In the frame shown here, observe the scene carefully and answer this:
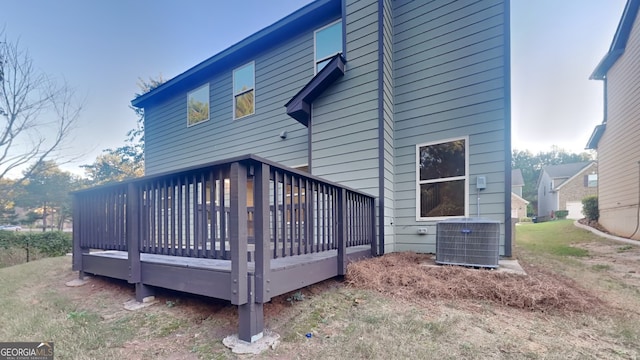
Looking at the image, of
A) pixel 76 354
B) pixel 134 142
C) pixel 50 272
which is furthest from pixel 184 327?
pixel 134 142

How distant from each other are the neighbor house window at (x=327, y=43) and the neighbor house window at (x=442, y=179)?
2.66m

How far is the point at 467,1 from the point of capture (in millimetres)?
4668

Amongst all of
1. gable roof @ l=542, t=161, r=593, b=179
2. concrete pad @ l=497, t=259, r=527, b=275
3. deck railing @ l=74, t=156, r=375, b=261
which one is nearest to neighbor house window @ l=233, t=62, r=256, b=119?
deck railing @ l=74, t=156, r=375, b=261

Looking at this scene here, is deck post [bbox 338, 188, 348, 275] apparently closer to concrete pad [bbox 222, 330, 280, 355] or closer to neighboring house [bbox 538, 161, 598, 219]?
concrete pad [bbox 222, 330, 280, 355]

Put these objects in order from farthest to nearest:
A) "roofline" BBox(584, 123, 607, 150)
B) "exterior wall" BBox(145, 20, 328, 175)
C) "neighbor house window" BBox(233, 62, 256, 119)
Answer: "roofline" BBox(584, 123, 607, 150) < "neighbor house window" BBox(233, 62, 256, 119) < "exterior wall" BBox(145, 20, 328, 175)

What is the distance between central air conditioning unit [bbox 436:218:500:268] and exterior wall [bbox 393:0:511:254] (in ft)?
3.27


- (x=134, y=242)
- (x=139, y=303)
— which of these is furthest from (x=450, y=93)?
(x=139, y=303)

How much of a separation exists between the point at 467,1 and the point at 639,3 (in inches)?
276

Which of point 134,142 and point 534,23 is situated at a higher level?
point 534,23

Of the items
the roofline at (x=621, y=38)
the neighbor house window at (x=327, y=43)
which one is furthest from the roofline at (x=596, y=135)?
the neighbor house window at (x=327, y=43)

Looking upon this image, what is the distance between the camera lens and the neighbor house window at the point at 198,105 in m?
8.10

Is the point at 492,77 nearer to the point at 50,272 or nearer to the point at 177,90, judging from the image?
the point at 50,272

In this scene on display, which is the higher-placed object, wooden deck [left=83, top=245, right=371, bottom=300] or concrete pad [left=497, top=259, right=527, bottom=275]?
wooden deck [left=83, top=245, right=371, bottom=300]

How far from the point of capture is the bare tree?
8398mm
